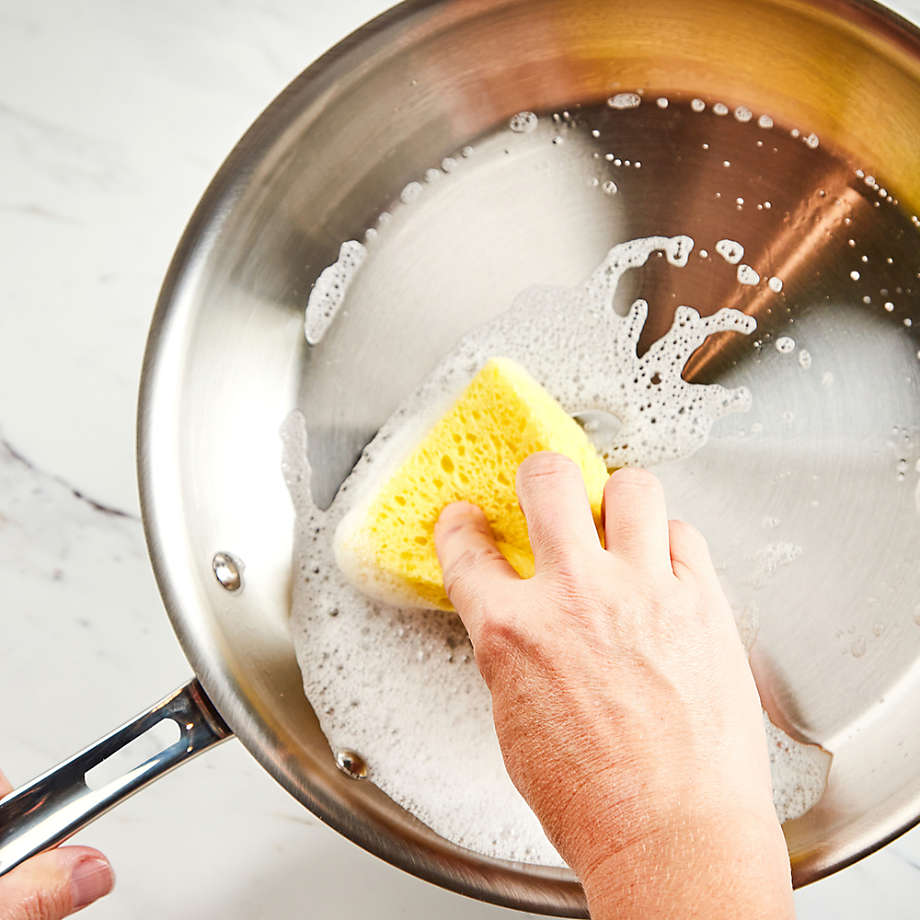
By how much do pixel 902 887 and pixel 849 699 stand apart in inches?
5.8

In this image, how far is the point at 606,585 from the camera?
1.34ft

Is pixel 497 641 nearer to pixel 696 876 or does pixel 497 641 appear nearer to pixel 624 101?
pixel 696 876

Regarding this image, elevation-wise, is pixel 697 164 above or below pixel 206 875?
above

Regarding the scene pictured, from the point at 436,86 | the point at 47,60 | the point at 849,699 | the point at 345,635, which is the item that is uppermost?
the point at 47,60

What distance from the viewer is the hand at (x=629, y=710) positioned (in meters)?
0.36

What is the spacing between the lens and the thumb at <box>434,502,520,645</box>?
17.1 inches

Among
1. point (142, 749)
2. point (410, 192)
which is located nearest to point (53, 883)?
point (142, 749)

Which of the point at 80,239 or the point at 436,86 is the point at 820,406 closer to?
the point at 436,86

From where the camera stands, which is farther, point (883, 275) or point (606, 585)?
point (883, 275)

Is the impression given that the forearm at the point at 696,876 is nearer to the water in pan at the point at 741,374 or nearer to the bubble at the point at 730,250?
the water in pan at the point at 741,374

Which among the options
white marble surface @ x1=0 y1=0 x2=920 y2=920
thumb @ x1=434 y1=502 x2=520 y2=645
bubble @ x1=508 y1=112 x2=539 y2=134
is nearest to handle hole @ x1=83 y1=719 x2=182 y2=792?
white marble surface @ x1=0 y1=0 x2=920 y2=920

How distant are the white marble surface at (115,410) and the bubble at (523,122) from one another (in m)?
0.14

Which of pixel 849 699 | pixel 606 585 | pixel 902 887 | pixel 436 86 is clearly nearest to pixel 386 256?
pixel 436 86

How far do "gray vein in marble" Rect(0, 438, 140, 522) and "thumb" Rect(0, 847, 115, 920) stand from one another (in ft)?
0.77
